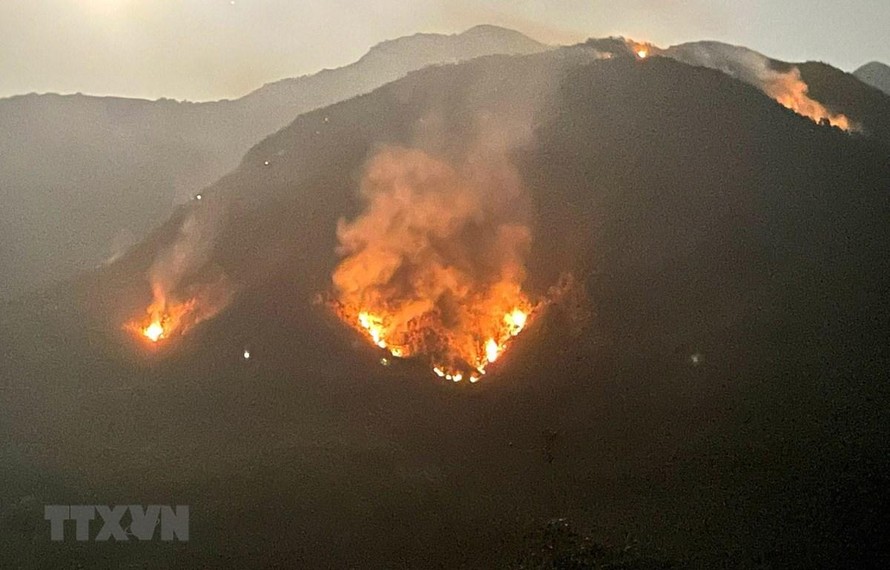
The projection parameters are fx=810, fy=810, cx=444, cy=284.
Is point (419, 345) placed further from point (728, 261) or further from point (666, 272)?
point (728, 261)

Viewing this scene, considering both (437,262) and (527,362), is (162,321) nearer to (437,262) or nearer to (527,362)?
(437,262)

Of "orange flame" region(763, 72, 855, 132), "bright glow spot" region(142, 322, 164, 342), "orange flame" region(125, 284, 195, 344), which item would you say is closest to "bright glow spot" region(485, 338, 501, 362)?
"orange flame" region(125, 284, 195, 344)

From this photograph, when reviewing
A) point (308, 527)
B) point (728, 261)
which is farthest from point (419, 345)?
point (728, 261)

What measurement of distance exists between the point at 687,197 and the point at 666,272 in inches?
285

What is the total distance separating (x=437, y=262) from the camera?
172 ft

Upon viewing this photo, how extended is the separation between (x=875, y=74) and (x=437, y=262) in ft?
337

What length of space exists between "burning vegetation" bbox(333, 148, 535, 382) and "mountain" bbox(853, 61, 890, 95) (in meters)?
91.5

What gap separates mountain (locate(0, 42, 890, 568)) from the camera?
35375mm

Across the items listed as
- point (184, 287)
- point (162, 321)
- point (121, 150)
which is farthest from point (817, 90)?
point (121, 150)

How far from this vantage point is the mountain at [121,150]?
100375mm

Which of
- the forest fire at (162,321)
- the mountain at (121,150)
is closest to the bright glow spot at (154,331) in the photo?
the forest fire at (162,321)

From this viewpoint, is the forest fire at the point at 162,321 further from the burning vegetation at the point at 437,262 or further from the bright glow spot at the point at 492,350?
the bright glow spot at the point at 492,350

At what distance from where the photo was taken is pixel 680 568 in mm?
32375

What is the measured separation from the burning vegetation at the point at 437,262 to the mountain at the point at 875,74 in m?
91.5
